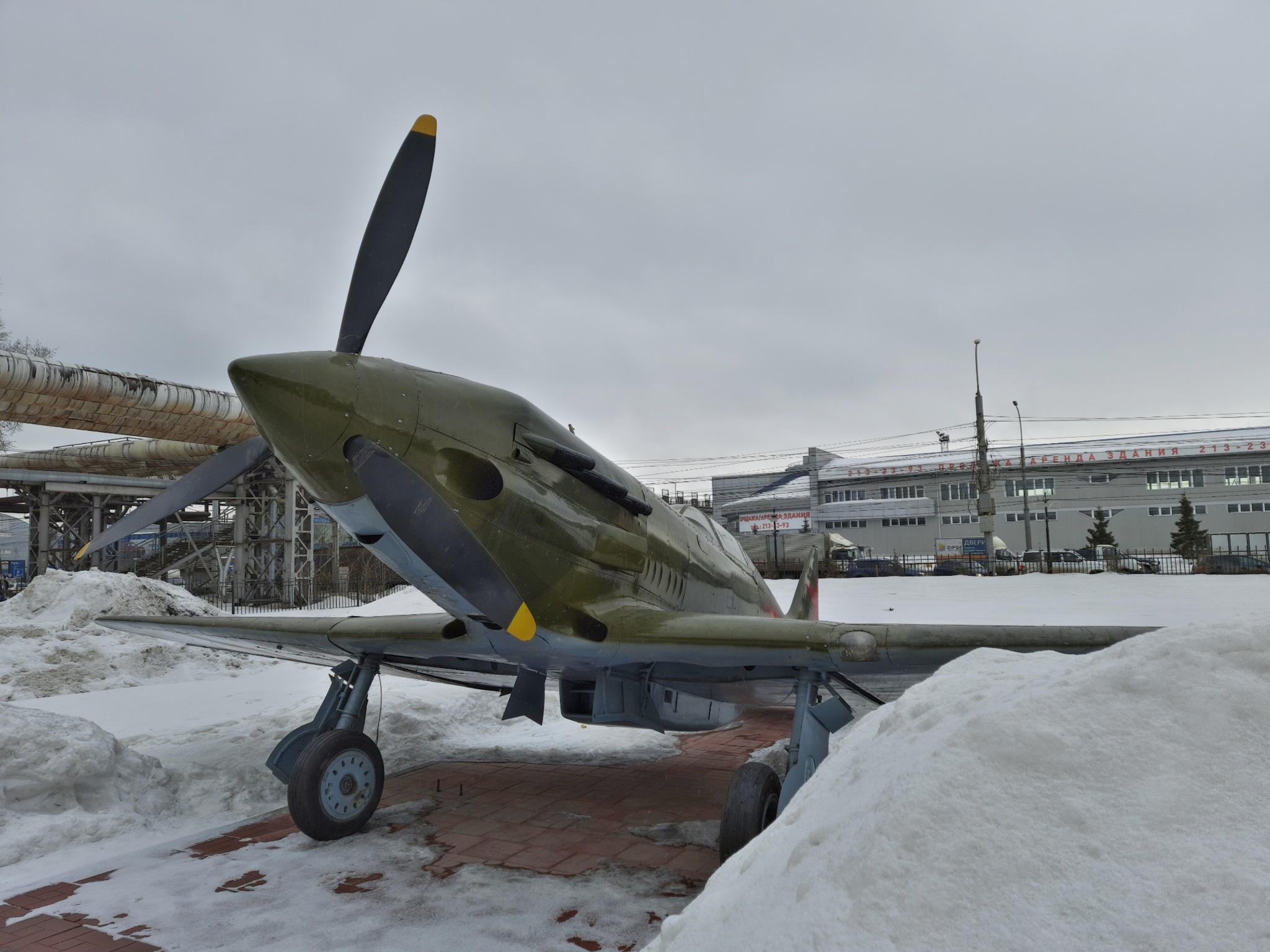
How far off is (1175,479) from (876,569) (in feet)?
101

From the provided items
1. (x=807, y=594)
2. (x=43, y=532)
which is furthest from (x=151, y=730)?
(x=43, y=532)

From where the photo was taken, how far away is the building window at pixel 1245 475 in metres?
47.4

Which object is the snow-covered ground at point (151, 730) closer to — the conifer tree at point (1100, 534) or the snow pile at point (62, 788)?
the snow pile at point (62, 788)

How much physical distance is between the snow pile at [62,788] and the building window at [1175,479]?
58.5 metres

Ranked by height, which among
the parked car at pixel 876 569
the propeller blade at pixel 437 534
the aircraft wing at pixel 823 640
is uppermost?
the propeller blade at pixel 437 534

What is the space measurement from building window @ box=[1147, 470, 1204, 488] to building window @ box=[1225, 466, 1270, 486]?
4.88 ft

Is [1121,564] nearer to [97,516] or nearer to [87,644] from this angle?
[87,644]

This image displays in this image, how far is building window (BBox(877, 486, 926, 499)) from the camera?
55.8m

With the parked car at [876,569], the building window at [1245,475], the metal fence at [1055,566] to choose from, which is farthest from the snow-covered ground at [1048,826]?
the building window at [1245,475]

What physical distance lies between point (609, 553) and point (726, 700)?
77.6 inches

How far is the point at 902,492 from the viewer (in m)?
56.7

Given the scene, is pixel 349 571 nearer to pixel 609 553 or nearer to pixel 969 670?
pixel 609 553

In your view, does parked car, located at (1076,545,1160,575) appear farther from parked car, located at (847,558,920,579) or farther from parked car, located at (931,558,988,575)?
parked car, located at (847,558,920,579)

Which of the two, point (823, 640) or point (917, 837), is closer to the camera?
point (917, 837)
